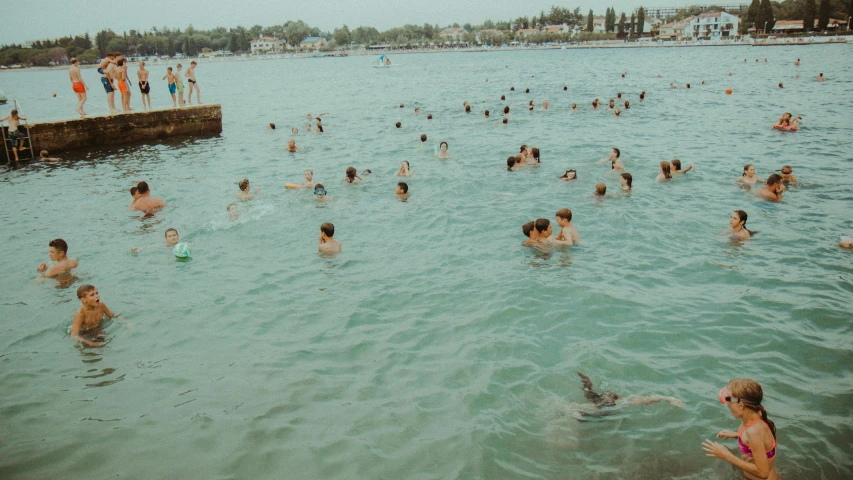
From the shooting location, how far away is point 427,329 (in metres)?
7.86

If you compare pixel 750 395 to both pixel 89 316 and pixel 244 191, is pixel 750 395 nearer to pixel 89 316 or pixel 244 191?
pixel 89 316

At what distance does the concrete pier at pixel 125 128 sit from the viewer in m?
20.8

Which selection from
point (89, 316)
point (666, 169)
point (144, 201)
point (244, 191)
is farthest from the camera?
point (666, 169)

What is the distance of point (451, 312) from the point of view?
8.33 metres

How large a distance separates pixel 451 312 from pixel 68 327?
6010 millimetres

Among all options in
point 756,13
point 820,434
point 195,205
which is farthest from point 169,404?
point 756,13

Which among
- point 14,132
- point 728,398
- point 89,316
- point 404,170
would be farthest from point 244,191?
point 728,398

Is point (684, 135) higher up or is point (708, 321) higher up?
point (684, 135)

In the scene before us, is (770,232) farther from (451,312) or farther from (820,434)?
(451,312)

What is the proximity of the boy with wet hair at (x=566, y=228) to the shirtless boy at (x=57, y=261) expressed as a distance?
9.59 meters

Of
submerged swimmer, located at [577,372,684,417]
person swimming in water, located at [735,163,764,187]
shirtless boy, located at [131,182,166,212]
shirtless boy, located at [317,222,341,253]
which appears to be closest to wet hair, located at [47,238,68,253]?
shirtless boy, located at [131,182,166,212]

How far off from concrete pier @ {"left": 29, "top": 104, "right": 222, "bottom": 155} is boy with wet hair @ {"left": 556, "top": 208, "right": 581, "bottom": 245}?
2043 centimetres

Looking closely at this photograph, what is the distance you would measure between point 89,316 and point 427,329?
5133 millimetres

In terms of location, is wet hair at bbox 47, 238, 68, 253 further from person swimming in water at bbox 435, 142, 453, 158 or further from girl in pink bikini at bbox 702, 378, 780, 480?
person swimming in water at bbox 435, 142, 453, 158
